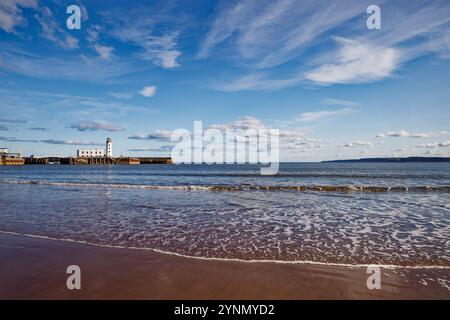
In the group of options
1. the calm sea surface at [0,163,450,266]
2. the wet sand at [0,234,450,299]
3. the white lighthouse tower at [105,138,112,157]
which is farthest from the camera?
the white lighthouse tower at [105,138,112,157]

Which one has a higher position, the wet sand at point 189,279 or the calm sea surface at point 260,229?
the wet sand at point 189,279

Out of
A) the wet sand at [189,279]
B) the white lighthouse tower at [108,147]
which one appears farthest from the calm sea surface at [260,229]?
the white lighthouse tower at [108,147]

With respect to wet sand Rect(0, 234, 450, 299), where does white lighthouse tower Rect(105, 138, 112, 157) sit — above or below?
above

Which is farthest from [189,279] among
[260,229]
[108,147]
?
[108,147]

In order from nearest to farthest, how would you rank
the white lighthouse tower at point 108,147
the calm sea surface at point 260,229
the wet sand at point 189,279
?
the wet sand at point 189,279, the calm sea surface at point 260,229, the white lighthouse tower at point 108,147

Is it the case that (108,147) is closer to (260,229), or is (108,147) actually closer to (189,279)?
(260,229)

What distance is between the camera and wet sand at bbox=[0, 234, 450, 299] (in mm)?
4441

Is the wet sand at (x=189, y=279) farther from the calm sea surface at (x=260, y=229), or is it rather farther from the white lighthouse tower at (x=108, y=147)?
the white lighthouse tower at (x=108, y=147)

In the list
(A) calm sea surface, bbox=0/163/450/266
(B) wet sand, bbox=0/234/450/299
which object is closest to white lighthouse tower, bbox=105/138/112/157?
(A) calm sea surface, bbox=0/163/450/266

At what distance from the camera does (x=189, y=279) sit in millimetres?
4984

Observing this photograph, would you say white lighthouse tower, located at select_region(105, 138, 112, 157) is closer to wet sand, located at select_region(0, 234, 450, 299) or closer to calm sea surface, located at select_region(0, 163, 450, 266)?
calm sea surface, located at select_region(0, 163, 450, 266)

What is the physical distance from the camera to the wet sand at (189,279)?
14.6 ft

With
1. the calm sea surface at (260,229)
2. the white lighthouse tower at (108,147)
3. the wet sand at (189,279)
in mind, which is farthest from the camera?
the white lighthouse tower at (108,147)
